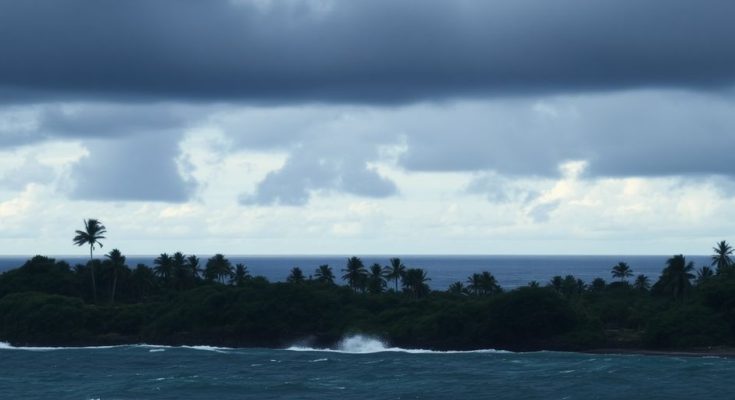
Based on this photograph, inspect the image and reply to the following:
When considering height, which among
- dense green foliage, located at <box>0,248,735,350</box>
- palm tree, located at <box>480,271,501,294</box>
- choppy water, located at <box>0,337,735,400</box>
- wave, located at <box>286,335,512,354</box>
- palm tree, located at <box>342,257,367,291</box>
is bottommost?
choppy water, located at <box>0,337,735,400</box>

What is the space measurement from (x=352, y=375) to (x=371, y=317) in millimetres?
34003

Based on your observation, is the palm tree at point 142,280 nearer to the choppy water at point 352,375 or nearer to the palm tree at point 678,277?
the choppy water at point 352,375

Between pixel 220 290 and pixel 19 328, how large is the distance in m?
28.5

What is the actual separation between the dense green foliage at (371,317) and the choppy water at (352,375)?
217 inches

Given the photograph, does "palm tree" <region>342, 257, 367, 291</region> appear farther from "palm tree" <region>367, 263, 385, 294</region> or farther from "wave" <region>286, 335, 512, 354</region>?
"wave" <region>286, 335, 512, 354</region>

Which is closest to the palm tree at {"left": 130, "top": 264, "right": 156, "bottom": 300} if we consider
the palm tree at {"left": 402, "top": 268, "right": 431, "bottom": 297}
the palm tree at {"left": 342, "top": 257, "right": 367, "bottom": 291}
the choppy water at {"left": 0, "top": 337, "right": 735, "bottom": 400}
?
the palm tree at {"left": 342, "top": 257, "right": 367, "bottom": 291}

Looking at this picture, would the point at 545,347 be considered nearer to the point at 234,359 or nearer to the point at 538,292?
the point at 538,292

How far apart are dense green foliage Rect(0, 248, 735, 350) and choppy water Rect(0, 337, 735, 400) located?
5506mm

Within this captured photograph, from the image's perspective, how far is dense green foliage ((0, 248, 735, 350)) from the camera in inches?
4882

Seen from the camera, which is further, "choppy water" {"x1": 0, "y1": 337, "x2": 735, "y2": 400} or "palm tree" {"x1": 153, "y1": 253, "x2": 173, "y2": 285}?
"palm tree" {"x1": 153, "y1": 253, "x2": 173, "y2": 285}

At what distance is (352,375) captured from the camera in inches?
4085

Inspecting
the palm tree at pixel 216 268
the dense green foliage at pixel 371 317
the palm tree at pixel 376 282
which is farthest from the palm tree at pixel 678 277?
the palm tree at pixel 216 268

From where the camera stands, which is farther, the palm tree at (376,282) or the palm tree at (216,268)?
the palm tree at (216,268)

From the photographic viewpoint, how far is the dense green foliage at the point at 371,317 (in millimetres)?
124000
